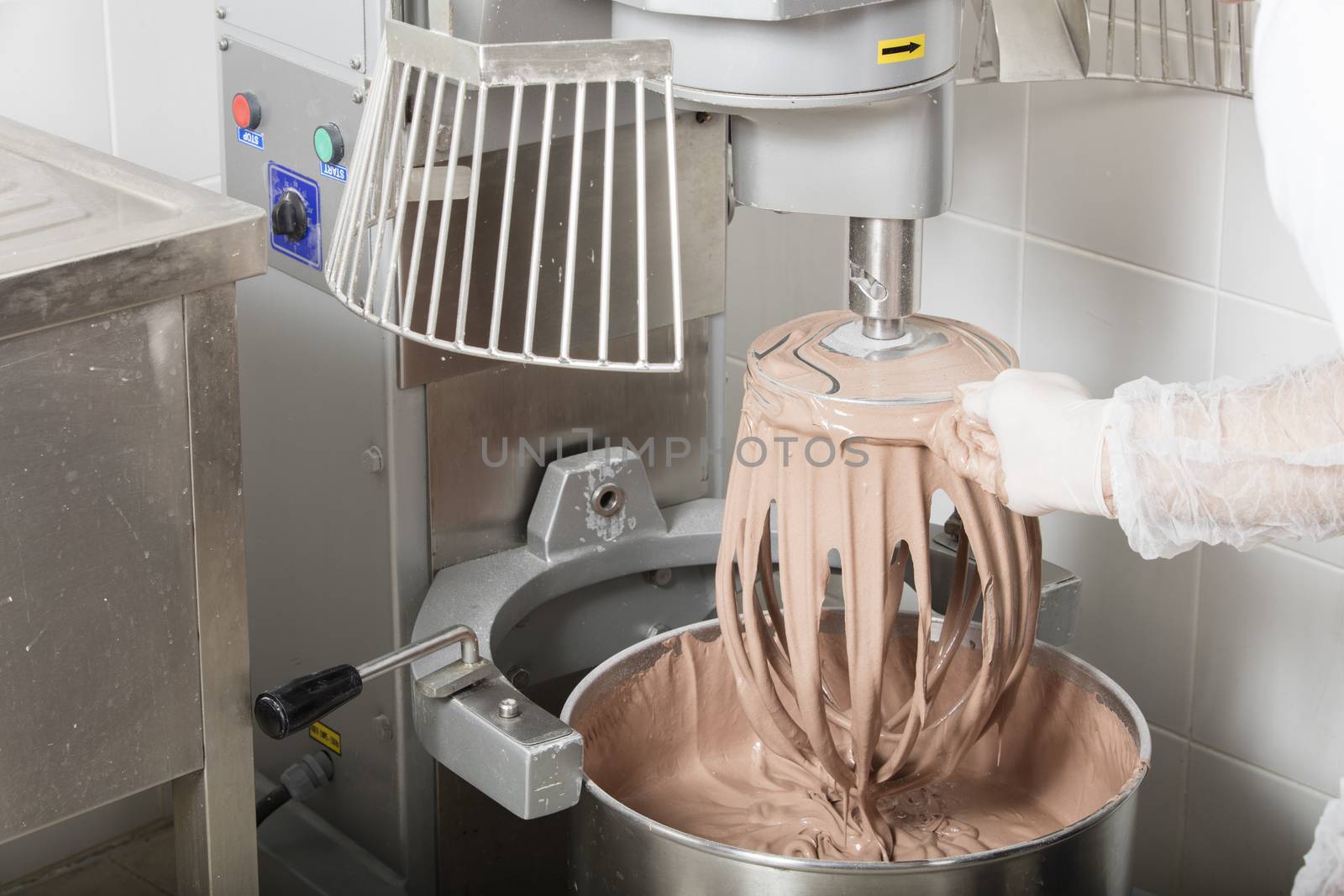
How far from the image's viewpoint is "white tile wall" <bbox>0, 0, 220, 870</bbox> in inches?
74.0

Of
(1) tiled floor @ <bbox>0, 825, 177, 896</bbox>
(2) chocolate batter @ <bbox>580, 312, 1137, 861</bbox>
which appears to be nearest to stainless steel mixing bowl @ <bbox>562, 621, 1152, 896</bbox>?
(2) chocolate batter @ <bbox>580, 312, 1137, 861</bbox>

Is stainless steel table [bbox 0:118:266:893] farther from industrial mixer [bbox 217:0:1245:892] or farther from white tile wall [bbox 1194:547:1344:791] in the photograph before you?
white tile wall [bbox 1194:547:1344:791]

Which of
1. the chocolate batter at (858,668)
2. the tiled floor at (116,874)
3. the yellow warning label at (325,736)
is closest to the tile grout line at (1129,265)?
the chocolate batter at (858,668)

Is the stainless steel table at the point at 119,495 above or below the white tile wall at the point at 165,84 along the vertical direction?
below

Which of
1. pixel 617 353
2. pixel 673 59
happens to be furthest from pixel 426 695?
pixel 673 59

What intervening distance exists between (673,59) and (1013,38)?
402 millimetres

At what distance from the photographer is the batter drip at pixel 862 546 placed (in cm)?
139

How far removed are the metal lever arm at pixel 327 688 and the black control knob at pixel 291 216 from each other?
438mm

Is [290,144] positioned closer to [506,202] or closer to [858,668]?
[506,202]

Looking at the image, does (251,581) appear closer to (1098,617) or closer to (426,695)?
(426,695)

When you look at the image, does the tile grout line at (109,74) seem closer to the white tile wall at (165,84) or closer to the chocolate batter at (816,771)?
the white tile wall at (165,84)

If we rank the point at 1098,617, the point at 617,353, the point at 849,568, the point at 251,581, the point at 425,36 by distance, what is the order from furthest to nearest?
1. the point at 1098,617
2. the point at 251,581
3. the point at 617,353
4. the point at 849,568
5. the point at 425,36

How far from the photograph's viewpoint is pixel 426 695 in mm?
1450

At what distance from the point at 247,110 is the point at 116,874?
45.2 inches
